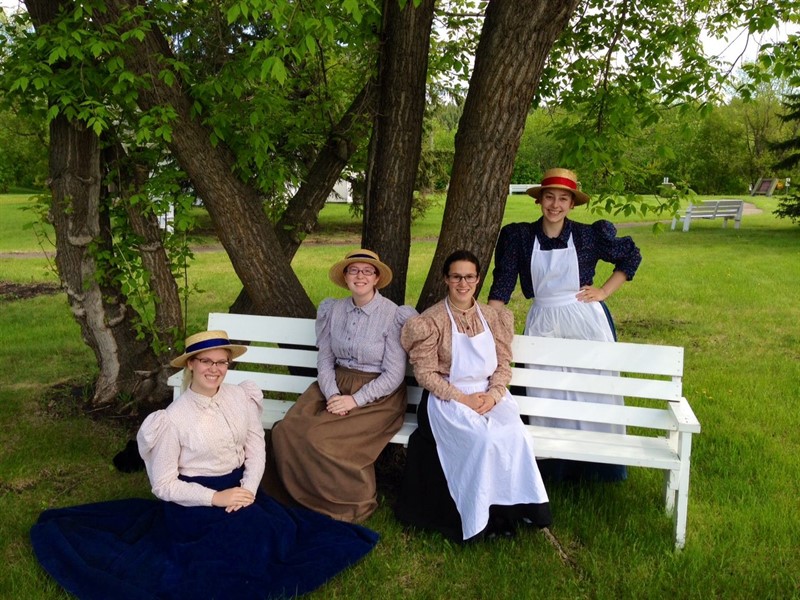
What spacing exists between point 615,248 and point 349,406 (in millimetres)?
1811

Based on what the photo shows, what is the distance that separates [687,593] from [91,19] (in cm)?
455

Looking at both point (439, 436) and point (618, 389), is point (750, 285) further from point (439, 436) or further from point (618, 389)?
point (439, 436)

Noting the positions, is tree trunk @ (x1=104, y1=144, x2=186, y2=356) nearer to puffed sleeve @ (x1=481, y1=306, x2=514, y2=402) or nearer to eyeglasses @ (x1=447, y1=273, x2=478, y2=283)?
eyeglasses @ (x1=447, y1=273, x2=478, y2=283)

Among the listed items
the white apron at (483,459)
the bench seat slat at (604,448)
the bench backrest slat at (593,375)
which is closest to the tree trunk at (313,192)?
the bench backrest slat at (593,375)

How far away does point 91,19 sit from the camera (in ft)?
14.8

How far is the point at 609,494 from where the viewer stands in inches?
171

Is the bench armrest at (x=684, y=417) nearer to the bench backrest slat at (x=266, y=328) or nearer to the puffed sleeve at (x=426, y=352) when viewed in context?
the puffed sleeve at (x=426, y=352)

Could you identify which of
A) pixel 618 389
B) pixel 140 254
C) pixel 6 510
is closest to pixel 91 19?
pixel 140 254

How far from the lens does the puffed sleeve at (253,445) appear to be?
3.69 meters

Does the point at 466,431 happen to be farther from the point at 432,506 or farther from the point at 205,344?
the point at 205,344

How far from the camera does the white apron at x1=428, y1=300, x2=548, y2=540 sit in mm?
3652

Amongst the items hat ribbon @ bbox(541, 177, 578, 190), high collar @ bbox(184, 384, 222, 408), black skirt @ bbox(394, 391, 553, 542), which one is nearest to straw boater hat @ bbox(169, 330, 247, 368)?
high collar @ bbox(184, 384, 222, 408)

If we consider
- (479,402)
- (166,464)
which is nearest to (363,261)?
(479,402)

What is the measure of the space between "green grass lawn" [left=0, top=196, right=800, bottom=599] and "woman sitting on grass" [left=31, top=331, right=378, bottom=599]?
15cm
